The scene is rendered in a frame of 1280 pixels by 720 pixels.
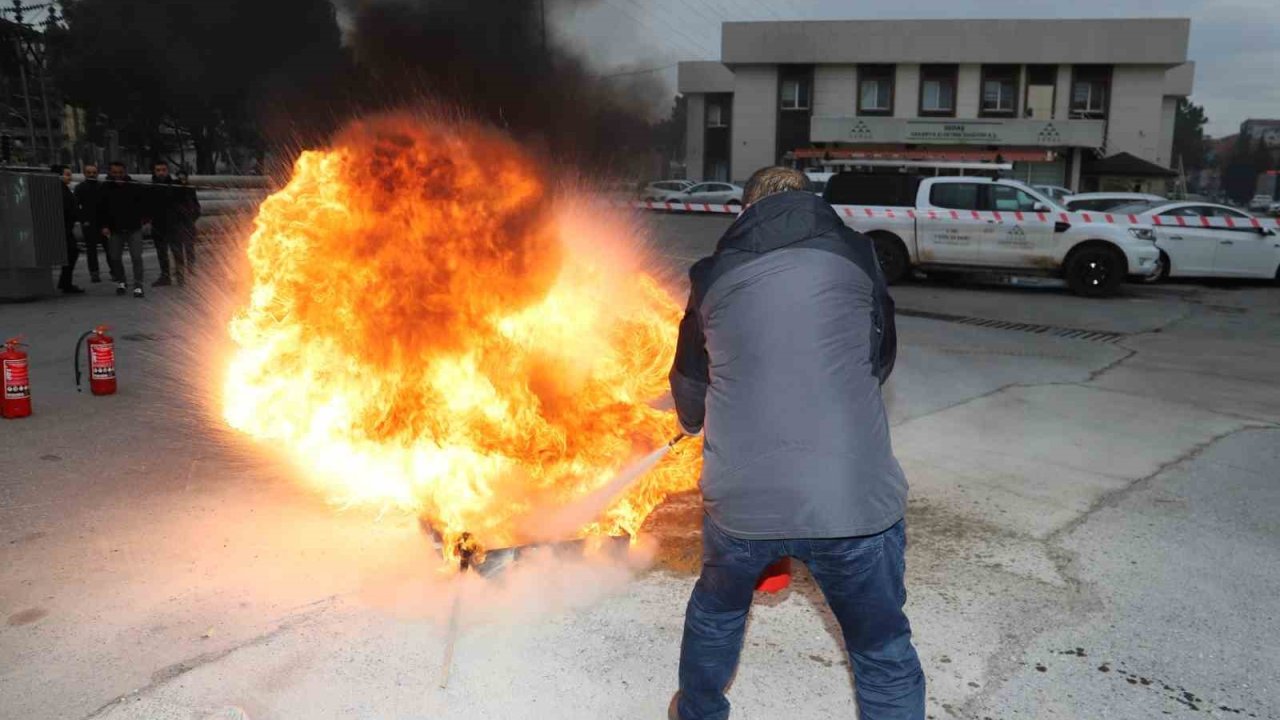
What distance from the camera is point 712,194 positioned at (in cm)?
3080

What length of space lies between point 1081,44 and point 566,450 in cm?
3861

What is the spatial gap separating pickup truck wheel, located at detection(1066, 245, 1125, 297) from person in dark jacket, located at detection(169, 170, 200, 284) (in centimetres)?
1354

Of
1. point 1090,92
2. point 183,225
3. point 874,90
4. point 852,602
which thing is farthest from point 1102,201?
point 1090,92

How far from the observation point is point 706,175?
42281mm

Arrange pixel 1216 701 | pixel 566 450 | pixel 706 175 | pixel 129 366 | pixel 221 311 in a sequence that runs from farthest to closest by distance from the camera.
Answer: pixel 706 175 < pixel 221 311 < pixel 129 366 < pixel 566 450 < pixel 1216 701

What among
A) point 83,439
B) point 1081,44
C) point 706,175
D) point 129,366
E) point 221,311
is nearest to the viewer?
point 83,439

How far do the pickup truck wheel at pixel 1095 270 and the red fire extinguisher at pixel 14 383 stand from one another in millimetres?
14073

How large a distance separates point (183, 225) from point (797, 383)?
494 inches

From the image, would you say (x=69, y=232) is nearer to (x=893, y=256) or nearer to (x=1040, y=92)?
(x=893, y=256)

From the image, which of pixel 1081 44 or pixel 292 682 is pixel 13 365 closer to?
pixel 292 682

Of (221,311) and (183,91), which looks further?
(221,311)

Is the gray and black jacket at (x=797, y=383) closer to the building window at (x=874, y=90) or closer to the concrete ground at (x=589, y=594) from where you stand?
the concrete ground at (x=589, y=594)

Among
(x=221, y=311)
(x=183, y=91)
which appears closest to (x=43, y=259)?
(x=221, y=311)

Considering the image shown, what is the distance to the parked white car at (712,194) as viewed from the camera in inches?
1179
